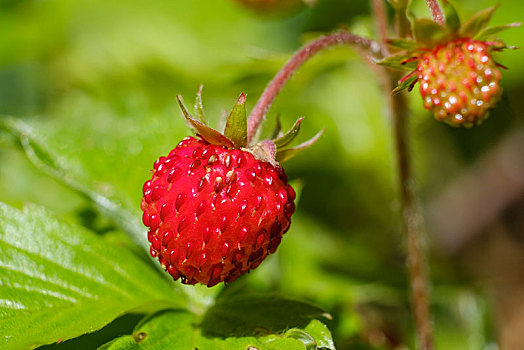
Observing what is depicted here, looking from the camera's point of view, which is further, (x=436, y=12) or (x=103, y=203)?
(x=103, y=203)

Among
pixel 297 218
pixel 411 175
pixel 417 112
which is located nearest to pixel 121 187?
pixel 411 175

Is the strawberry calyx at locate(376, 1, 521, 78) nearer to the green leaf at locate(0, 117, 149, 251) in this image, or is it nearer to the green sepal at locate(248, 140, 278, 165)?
the green sepal at locate(248, 140, 278, 165)

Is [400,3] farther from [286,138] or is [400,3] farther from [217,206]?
[217,206]

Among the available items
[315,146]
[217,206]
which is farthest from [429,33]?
[315,146]

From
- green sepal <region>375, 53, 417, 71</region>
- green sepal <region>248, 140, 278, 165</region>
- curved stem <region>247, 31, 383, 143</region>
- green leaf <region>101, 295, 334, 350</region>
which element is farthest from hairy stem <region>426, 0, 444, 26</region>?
green leaf <region>101, 295, 334, 350</region>

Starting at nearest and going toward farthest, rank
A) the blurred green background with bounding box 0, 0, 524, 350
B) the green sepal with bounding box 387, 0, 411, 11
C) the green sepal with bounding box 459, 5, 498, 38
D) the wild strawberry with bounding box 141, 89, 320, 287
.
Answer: the wild strawberry with bounding box 141, 89, 320, 287 → the green sepal with bounding box 459, 5, 498, 38 → the green sepal with bounding box 387, 0, 411, 11 → the blurred green background with bounding box 0, 0, 524, 350

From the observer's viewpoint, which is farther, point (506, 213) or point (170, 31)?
point (170, 31)

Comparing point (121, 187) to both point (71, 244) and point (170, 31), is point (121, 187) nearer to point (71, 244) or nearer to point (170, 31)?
point (71, 244)
